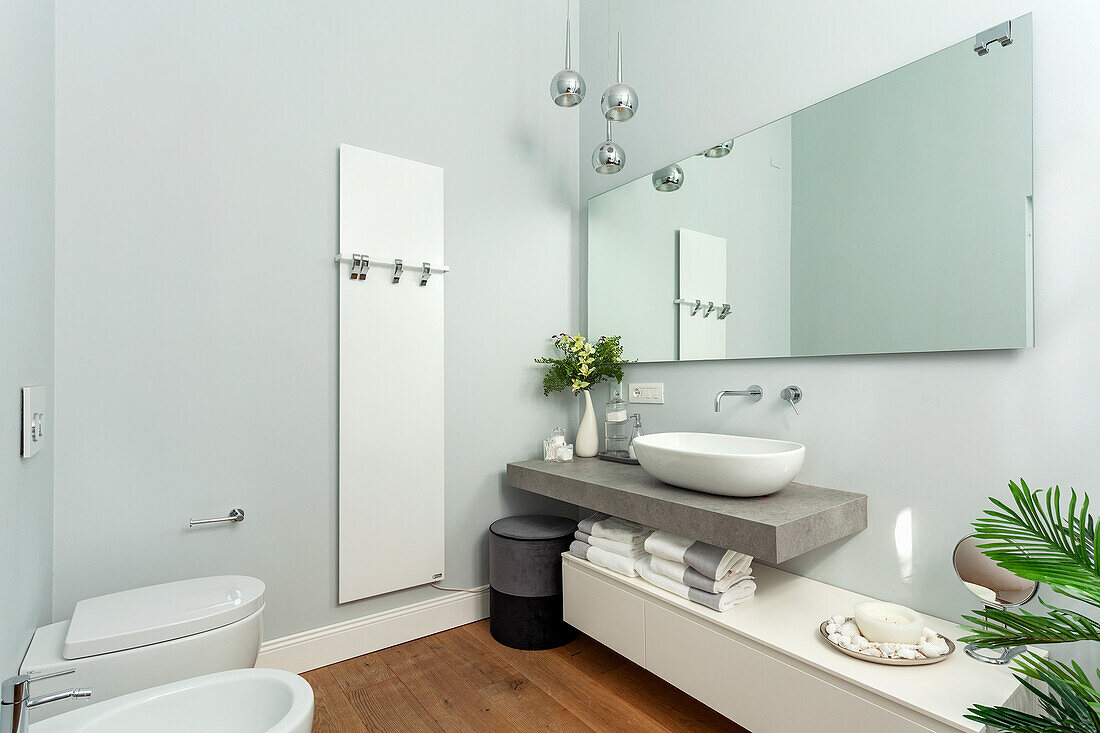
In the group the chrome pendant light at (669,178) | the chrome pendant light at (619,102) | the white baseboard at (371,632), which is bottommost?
the white baseboard at (371,632)

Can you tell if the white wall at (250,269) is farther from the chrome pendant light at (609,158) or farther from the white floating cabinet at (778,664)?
the white floating cabinet at (778,664)

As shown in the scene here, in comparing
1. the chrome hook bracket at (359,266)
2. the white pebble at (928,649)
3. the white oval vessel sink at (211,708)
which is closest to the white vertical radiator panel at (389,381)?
the chrome hook bracket at (359,266)

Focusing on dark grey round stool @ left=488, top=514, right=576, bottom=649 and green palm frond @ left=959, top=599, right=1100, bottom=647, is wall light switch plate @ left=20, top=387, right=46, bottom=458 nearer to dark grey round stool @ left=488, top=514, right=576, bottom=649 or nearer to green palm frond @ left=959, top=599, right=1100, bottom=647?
dark grey round stool @ left=488, top=514, right=576, bottom=649

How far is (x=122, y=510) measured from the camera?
1.77 metres

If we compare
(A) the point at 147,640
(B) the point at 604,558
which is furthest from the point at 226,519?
Answer: (B) the point at 604,558

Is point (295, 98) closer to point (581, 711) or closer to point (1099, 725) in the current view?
point (581, 711)

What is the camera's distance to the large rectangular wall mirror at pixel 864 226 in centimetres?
148

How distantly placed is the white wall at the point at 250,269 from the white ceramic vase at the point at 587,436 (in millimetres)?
286

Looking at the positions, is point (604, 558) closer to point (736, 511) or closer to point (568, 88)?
point (736, 511)

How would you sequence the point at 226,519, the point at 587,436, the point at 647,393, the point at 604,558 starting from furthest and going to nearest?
the point at 587,436 < the point at 647,393 < the point at 604,558 < the point at 226,519

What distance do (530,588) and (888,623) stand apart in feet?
4.13

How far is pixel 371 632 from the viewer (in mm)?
2248

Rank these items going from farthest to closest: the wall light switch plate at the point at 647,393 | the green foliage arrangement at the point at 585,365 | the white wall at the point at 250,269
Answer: the green foliage arrangement at the point at 585,365, the wall light switch plate at the point at 647,393, the white wall at the point at 250,269

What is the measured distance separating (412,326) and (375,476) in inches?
23.9
